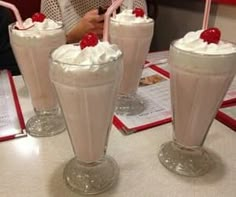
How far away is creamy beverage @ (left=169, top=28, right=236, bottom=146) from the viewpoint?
55 centimetres

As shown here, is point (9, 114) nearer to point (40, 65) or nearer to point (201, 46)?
point (40, 65)

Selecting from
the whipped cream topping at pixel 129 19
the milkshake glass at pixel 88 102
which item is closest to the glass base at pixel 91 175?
the milkshake glass at pixel 88 102

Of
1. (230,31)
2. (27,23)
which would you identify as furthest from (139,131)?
(230,31)

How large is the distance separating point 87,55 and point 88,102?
8cm

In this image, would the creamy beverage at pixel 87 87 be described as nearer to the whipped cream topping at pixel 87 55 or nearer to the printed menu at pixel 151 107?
the whipped cream topping at pixel 87 55

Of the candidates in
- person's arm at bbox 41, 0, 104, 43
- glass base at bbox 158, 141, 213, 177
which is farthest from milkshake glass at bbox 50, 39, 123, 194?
person's arm at bbox 41, 0, 104, 43

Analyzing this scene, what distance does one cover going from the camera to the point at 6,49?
148 centimetres

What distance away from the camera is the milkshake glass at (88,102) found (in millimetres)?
498

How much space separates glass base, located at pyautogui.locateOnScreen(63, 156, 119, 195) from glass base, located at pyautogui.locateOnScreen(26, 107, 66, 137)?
0.43 ft

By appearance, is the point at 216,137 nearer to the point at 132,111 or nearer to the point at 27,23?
the point at 132,111

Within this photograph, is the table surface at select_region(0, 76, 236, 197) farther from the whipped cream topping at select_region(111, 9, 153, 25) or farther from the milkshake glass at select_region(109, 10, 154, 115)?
the whipped cream topping at select_region(111, 9, 153, 25)

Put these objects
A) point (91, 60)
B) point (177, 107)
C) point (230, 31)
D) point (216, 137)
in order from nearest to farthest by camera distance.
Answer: point (91, 60) → point (177, 107) → point (216, 137) → point (230, 31)

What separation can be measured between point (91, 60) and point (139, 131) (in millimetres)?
310

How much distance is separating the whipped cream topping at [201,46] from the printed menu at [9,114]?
0.44 metres
